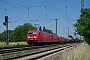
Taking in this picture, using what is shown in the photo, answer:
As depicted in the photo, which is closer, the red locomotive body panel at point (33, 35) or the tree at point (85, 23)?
the tree at point (85, 23)

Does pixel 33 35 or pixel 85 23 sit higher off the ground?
pixel 85 23

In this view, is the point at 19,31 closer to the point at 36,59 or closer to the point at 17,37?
the point at 17,37

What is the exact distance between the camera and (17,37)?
120 metres

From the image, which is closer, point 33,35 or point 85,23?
point 85,23

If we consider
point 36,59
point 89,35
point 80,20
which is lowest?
point 36,59

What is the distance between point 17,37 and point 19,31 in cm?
454

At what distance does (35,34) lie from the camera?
48.0m

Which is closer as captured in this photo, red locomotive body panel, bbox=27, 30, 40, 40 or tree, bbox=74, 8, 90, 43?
tree, bbox=74, 8, 90, 43

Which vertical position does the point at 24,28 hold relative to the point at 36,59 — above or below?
above

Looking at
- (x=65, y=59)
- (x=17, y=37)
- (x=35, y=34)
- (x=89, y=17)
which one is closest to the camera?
(x=65, y=59)

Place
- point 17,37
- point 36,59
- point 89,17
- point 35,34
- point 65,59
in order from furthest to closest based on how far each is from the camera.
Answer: point 17,37
point 35,34
point 89,17
point 36,59
point 65,59

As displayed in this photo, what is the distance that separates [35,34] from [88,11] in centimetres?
2215

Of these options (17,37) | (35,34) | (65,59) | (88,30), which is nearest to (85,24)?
(88,30)

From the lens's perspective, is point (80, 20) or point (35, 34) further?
point (35, 34)
